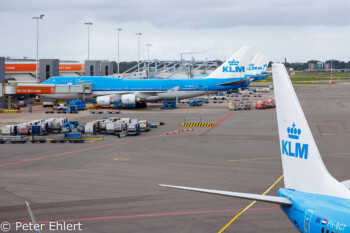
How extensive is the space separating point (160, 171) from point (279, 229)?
39.5 ft

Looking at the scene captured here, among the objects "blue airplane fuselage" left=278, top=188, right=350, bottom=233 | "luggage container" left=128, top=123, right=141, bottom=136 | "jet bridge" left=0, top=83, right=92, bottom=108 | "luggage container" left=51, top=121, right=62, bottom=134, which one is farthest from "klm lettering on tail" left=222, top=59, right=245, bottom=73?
"blue airplane fuselage" left=278, top=188, right=350, bottom=233

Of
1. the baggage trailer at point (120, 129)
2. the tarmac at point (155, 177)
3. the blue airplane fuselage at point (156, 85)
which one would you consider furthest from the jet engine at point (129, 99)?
the baggage trailer at point (120, 129)

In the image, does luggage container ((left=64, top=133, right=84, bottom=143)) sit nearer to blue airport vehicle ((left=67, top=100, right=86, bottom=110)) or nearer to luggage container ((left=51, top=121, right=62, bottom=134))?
luggage container ((left=51, top=121, right=62, bottom=134))

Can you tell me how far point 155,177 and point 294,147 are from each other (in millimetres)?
15845

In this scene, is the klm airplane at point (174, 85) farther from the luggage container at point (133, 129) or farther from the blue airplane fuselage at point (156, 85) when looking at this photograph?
the luggage container at point (133, 129)

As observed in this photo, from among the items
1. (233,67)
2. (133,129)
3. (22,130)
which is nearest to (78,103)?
(233,67)

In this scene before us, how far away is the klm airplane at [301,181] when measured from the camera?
1088 centimetres

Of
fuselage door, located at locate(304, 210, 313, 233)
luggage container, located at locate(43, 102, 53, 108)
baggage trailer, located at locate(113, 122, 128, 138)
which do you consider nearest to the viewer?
fuselage door, located at locate(304, 210, 313, 233)

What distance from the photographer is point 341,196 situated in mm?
11023

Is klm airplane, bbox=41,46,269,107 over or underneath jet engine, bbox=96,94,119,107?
over

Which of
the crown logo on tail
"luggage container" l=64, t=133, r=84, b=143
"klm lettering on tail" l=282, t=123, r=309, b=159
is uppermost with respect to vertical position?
the crown logo on tail

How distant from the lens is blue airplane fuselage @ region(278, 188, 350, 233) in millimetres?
10188

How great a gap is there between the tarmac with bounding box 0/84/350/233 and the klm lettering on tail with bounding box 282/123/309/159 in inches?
250

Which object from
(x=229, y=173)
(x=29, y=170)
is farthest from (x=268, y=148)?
(x=29, y=170)
